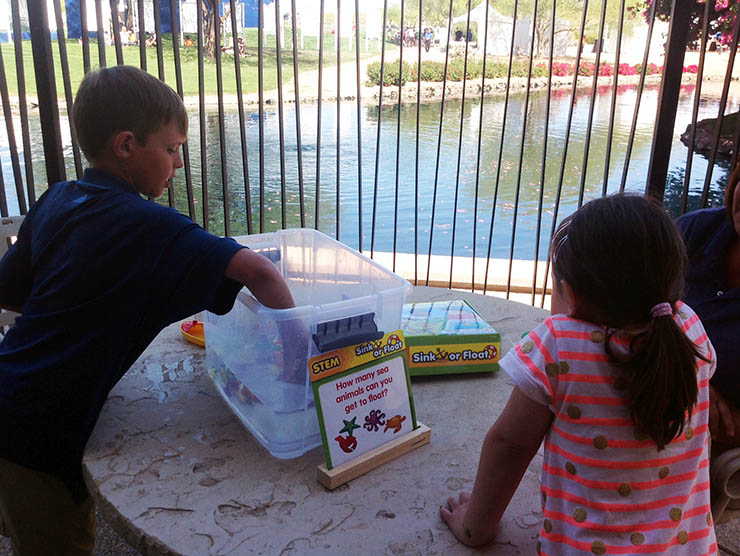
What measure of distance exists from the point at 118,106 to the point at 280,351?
0.56m

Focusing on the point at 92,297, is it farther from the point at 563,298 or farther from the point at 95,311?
the point at 563,298

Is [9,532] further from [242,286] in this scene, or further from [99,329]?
[242,286]

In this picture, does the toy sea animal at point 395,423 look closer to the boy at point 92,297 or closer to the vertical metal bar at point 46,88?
the boy at point 92,297

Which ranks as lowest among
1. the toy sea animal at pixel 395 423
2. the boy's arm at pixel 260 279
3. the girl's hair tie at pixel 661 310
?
the toy sea animal at pixel 395 423

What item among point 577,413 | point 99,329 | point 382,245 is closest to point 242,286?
point 99,329

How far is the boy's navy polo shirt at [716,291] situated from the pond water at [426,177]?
3.93 metres

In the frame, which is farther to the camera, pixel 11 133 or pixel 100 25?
pixel 11 133

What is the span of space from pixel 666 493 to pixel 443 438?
1.33 feet

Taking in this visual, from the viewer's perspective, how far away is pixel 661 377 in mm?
729

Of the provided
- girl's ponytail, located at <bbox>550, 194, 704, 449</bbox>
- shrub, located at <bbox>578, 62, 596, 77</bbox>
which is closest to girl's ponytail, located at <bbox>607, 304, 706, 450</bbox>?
girl's ponytail, located at <bbox>550, 194, 704, 449</bbox>

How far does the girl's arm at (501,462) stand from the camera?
814 millimetres

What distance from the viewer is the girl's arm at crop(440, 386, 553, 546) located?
81 centimetres

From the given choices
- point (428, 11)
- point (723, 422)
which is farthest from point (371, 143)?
point (723, 422)

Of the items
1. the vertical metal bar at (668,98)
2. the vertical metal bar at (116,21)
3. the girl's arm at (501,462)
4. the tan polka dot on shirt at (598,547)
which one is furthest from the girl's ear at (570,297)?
the vertical metal bar at (116,21)
